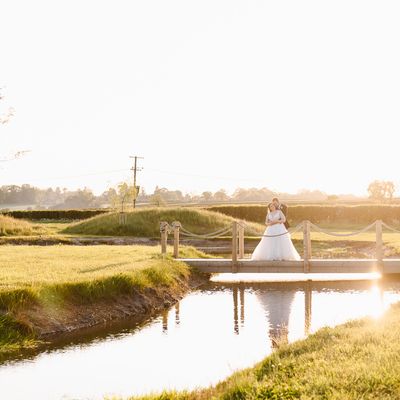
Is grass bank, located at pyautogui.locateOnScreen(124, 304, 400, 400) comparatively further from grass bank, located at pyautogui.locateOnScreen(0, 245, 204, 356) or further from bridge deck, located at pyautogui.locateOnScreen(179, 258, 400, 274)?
bridge deck, located at pyautogui.locateOnScreen(179, 258, 400, 274)

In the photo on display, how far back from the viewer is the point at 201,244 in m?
38.0

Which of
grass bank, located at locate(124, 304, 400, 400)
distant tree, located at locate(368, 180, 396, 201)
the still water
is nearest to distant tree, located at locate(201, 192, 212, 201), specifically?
distant tree, located at locate(368, 180, 396, 201)

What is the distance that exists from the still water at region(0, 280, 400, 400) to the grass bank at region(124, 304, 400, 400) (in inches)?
47.4

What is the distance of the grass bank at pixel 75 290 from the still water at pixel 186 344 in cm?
77

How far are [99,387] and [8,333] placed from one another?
146 inches

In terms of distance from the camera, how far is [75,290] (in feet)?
49.0

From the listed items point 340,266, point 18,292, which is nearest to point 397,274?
point 340,266

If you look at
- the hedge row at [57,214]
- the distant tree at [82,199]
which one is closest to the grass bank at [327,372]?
the hedge row at [57,214]

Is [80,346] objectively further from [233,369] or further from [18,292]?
[233,369]

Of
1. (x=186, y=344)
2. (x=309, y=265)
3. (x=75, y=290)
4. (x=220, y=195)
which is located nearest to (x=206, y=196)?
(x=220, y=195)

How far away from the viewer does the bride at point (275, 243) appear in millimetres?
21836

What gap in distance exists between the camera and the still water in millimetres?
9492

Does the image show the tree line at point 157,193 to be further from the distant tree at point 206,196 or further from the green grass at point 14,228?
the green grass at point 14,228

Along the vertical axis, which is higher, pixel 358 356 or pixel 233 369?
pixel 358 356
